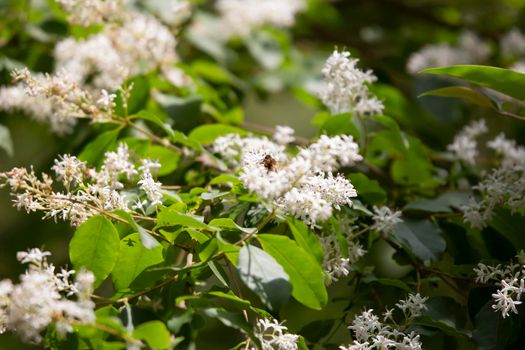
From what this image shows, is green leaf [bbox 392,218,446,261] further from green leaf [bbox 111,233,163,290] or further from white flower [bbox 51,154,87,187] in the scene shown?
white flower [bbox 51,154,87,187]

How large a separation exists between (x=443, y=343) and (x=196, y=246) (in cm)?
53

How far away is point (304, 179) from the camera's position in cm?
95

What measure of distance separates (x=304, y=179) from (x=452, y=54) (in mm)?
1511

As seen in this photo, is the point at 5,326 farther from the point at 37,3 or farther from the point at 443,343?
the point at 37,3

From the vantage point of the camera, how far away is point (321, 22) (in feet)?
8.90

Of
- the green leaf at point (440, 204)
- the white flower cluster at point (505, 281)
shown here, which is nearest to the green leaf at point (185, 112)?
the green leaf at point (440, 204)

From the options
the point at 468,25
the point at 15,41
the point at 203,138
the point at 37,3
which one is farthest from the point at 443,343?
the point at 468,25

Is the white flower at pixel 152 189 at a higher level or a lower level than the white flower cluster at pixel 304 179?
lower

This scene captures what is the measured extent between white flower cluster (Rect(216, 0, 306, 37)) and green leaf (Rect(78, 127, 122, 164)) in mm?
1002

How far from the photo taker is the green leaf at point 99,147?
1295 mm

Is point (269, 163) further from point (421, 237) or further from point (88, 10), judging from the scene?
point (88, 10)

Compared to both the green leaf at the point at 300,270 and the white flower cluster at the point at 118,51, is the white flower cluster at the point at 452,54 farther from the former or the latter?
the green leaf at the point at 300,270

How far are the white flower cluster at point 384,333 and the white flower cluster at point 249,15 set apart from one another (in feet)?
4.52

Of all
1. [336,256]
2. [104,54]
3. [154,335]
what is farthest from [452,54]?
[154,335]
